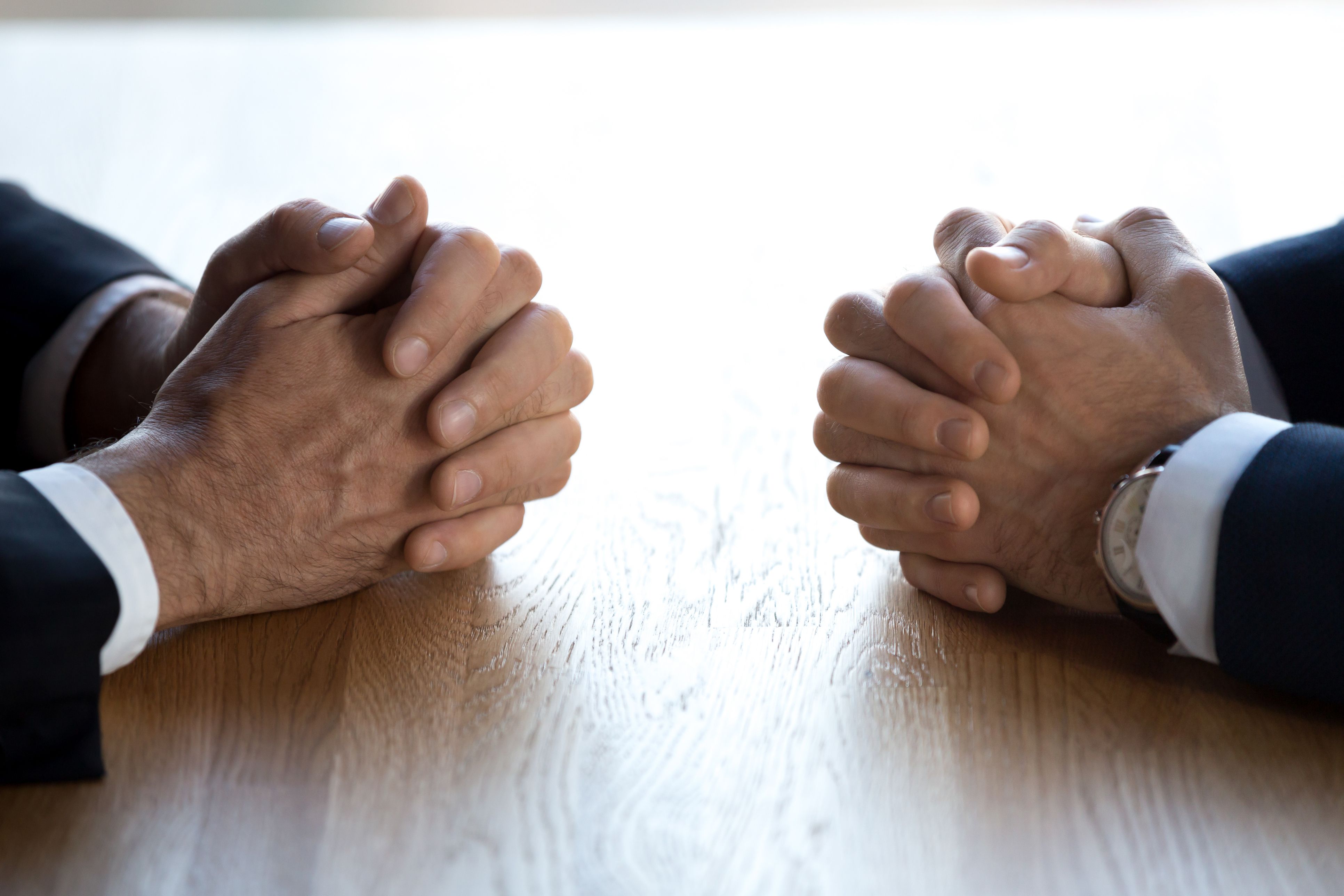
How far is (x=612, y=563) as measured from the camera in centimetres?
104

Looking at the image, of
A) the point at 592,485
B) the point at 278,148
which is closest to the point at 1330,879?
the point at 592,485

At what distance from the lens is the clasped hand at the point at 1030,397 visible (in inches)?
35.9

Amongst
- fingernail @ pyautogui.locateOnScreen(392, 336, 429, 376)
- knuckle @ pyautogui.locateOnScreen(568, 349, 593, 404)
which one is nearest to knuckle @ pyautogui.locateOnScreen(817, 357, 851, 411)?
knuckle @ pyautogui.locateOnScreen(568, 349, 593, 404)

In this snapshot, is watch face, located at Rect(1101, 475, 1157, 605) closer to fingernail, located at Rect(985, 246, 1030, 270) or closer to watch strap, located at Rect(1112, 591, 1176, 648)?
watch strap, located at Rect(1112, 591, 1176, 648)

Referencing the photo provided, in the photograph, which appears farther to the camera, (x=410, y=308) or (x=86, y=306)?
(x=86, y=306)

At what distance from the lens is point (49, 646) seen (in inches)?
30.9

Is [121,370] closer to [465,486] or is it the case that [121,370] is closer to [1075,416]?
[465,486]

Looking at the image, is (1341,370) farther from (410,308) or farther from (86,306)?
(86,306)

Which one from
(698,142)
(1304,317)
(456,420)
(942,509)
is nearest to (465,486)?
(456,420)

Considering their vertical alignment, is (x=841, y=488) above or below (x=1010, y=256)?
below

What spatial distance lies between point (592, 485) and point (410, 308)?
302 millimetres

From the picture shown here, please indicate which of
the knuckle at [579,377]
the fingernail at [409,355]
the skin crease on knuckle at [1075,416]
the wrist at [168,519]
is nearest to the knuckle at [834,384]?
the skin crease on knuckle at [1075,416]

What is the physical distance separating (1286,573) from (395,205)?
2.43 ft

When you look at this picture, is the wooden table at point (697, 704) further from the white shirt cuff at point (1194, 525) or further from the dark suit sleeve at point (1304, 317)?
the dark suit sleeve at point (1304, 317)
